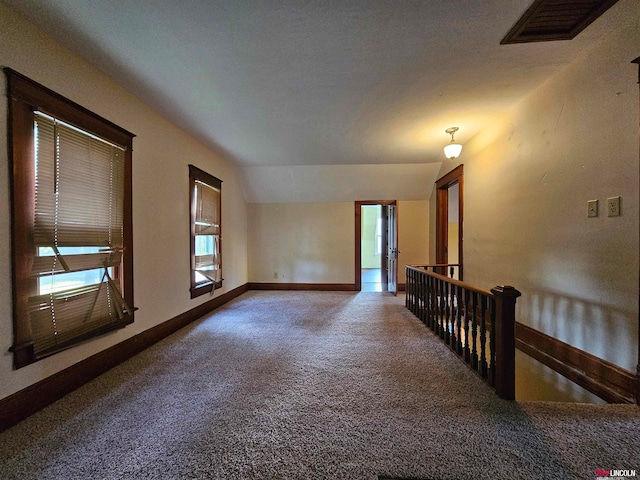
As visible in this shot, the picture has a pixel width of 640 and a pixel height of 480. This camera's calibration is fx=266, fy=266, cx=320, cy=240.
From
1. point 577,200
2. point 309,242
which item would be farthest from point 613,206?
point 309,242

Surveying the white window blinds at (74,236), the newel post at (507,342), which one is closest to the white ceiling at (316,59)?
the white window blinds at (74,236)

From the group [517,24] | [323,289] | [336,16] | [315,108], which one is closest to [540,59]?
[517,24]

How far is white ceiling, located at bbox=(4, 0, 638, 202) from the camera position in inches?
61.2

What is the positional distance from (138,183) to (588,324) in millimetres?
3943

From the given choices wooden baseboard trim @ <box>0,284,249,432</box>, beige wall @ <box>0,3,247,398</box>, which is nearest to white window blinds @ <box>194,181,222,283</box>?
beige wall @ <box>0,3,247,398</box>

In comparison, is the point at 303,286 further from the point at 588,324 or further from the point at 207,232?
the point at 588,324

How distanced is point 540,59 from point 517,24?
573 millimetres

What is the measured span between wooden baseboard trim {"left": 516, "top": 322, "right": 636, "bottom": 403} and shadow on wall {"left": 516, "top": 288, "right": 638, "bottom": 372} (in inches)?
1.7

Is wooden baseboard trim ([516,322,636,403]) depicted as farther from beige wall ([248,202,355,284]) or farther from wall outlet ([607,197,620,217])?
beige wall ([248,202,355,284])

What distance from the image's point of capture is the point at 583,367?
1.97 meters

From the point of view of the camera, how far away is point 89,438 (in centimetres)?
144

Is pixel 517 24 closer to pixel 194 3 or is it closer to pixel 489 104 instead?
pixel 489 104

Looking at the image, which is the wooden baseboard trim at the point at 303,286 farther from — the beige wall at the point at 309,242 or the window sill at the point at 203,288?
the window sill at the point at 203,288

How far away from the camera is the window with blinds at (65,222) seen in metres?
1.61
